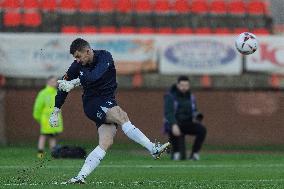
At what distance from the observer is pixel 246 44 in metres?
14.9

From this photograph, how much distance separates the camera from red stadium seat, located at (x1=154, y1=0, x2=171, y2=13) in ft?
94.6

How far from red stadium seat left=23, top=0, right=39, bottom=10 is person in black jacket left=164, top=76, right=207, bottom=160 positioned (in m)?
8.12

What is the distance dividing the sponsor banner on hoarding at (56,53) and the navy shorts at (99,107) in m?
14.0

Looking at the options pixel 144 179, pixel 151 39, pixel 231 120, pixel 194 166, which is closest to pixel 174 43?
pixel 151 39

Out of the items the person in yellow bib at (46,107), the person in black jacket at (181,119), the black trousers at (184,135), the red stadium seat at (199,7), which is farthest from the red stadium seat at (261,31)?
the person in yellow bib at (46,107)

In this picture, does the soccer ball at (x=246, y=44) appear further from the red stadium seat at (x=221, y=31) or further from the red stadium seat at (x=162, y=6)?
the red stadium seat at (x=162, y=6)

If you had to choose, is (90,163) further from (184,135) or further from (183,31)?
(183,31)

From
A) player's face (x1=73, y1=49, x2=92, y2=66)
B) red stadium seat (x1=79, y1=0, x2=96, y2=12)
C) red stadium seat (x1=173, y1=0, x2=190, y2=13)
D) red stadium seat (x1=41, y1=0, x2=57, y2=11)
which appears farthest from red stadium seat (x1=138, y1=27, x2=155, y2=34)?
player's face (x1=73, y1=49, x2=92, y2=66)

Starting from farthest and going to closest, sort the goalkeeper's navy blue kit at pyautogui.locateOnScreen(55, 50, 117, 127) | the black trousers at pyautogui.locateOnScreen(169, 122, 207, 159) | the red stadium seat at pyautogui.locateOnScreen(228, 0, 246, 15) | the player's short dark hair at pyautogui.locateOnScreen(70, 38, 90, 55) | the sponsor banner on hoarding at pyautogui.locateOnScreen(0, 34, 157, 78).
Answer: the red stadium seat at pyautogui.locateOnScreen(228, 0, 246, 15)
the sponsor banner on hoarding at pyautogui.locateOnScreen(0, 34, 157, 78)
the black trousers at pyautogui.locateOnScreen(169, 122, 207, 159)
the goalkeeper's navy blue kit at pyautogui.locateOnScreen(55, 50, 117, 127)
the player's short dark hair at pyautogui.locateOnScreen(70, 38, 90, 55)

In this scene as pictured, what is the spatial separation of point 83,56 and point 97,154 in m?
1.26

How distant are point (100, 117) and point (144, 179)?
1.51 m

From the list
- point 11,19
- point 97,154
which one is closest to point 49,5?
point 11,19

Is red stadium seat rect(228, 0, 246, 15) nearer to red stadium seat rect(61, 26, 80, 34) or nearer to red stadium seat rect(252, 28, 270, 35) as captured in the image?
red stadium seat rect(252, 28, 270, 35)

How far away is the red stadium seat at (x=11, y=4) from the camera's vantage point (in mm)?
28350
